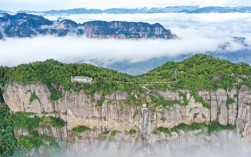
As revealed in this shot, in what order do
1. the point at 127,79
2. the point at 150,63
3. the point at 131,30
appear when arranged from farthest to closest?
the point at 131,30, the point at 150,63, the point at 127,79

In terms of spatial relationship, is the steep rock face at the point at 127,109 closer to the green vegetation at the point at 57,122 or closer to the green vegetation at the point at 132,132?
the green vegetation at the point at 132,132

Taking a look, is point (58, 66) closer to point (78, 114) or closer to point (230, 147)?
point (78, 114)

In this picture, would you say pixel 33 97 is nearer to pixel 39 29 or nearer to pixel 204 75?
pixel 204 75

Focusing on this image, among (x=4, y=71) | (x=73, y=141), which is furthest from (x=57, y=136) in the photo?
(x=4, y=71)

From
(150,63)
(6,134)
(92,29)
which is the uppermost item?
(92,29)

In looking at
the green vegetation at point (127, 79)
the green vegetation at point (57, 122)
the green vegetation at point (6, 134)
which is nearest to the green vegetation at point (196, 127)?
the green vegetation at point (127, 79)

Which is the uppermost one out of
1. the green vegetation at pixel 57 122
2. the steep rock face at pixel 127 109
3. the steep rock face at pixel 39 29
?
the steep rock face at pixel 39 29

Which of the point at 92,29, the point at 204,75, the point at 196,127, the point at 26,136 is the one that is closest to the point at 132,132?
the point at 196,127
